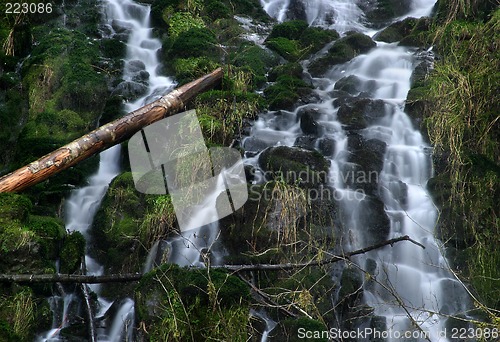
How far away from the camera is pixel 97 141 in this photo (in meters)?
7.30

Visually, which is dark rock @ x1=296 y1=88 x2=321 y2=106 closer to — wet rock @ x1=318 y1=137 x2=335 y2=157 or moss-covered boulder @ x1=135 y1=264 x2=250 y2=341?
wet rock @ x1=318 y1=137 x2=335 y2=157

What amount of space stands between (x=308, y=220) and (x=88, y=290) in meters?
2.71

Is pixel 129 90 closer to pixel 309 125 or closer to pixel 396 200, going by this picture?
pixel 309 125

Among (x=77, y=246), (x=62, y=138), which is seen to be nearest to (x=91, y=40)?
(x=62, y=138)

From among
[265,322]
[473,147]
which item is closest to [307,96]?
[473,147]

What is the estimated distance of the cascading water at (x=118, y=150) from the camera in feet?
19.3

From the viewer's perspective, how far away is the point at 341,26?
14797 mm

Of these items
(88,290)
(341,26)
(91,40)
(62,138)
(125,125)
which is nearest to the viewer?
(88,290)

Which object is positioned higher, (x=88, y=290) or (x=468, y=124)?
(x=468, y=124)

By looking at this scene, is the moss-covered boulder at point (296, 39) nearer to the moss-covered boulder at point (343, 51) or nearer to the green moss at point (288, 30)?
the green moss at point (288, 30)

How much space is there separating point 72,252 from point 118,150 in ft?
8.12

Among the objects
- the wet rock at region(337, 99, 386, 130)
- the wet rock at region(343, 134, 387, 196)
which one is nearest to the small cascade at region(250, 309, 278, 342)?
the wet rock at region(343, 134, 387, 196)

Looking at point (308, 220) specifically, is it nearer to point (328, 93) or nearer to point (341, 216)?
point (341, 216)
